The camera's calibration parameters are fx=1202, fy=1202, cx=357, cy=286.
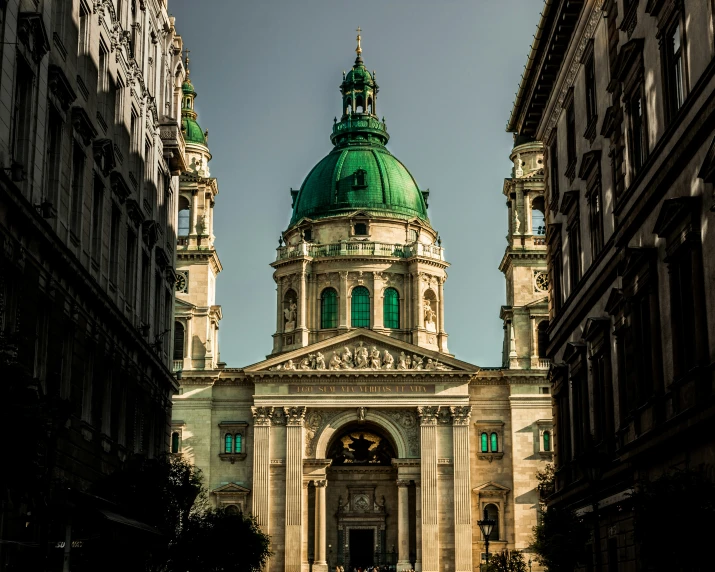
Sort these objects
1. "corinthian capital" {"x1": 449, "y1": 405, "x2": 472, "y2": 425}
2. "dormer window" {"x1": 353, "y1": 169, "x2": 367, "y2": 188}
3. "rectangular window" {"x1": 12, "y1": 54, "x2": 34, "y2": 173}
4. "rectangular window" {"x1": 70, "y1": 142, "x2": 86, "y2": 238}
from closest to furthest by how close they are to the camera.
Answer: "rectangular window" {"x1": 12, "y1": 54, "x2": 34, "y2": 173} → "rectangular window" {"x1": 70, "y1": 142, "x2": 86, "y2": 238} → "corinthian capital" {"x1": 449, "y1": 405, "x2": 472, "y2": 425} → "dormer window" {"x1": 353, "y1": 169, "x2": 367, "y2": 188}

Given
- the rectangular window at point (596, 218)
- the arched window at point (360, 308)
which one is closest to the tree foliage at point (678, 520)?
the rectangular window at point (596, 218)

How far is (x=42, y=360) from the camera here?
2633 centimetres

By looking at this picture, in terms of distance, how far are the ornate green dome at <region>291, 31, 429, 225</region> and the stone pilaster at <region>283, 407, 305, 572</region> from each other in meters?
21.5

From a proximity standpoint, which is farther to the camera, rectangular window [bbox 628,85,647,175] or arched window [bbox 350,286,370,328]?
arched window [bbox 350,286,370,328]

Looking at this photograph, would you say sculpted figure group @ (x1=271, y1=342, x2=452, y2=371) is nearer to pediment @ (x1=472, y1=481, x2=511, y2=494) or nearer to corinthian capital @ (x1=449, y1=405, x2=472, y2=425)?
corinthian capital @ (x1=449, y1=405, x2=472, y2=425)

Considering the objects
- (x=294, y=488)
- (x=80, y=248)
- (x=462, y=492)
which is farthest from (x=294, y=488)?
(x=80, y=248)

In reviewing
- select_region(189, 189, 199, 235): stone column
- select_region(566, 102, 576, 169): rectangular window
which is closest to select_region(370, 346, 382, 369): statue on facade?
select_region(189, 189, 199, 235): stone column

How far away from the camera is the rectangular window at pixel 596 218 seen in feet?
103

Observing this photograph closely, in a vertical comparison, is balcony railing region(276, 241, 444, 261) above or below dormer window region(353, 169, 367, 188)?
below

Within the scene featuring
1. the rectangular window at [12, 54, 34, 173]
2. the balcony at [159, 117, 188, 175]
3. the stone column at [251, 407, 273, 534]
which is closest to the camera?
the rectangular window at [12, 54, 34, 173]

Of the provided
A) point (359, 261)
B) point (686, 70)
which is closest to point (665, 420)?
point (686, 70)

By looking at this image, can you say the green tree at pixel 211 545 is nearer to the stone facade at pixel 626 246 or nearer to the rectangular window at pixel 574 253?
the stone facade at pixel 626 246

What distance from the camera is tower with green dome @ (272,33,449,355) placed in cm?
9156

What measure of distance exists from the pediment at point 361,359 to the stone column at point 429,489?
3145 millimetres
